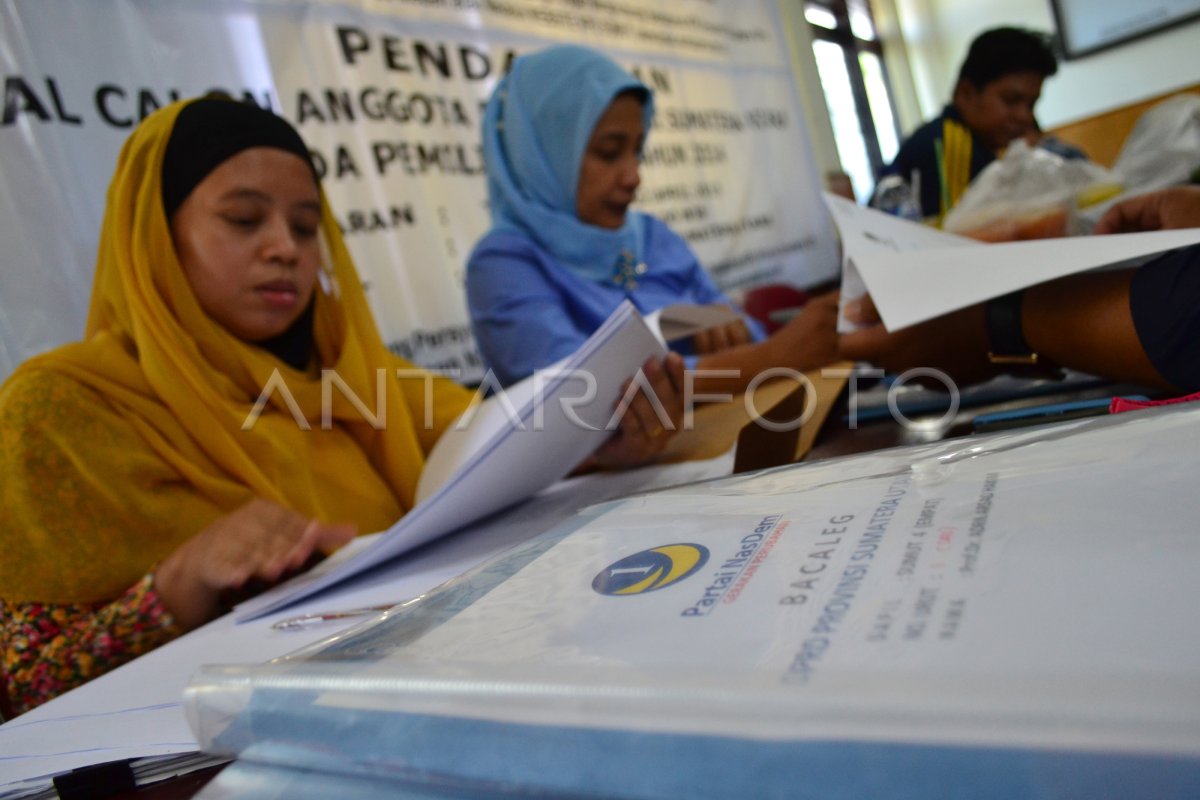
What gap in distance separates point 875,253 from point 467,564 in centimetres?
35

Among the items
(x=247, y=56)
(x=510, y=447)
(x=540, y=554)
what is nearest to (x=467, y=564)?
(x=510, y=447)

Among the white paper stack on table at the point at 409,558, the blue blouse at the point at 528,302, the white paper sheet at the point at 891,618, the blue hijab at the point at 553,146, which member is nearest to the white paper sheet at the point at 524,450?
the white paper stack on table at the point at 409,558

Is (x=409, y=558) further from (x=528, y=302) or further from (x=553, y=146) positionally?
(x=553, y=146)

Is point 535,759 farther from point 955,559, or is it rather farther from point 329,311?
point 329,311

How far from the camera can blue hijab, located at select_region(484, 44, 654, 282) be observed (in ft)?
4.47

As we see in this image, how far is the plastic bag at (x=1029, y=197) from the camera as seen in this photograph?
73cm

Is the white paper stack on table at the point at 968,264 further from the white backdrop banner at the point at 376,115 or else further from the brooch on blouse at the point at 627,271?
the white backdrop banner at the point at 376,115

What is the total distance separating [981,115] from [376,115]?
164cm

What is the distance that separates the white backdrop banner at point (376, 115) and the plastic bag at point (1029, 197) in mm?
1012

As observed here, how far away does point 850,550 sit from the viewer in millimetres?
192

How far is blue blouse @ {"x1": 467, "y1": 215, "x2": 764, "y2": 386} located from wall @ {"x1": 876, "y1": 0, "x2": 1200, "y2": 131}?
4.50 meters

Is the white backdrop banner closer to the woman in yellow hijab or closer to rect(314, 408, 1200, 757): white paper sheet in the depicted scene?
the woman in yellow hijab

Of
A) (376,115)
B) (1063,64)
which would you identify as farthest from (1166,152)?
(1063,64)

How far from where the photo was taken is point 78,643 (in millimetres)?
556
